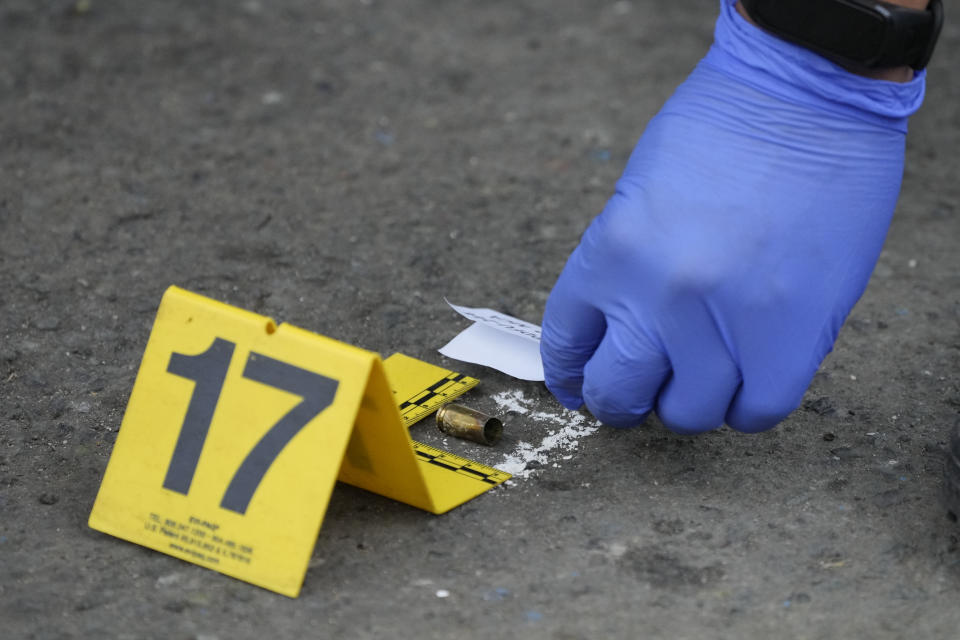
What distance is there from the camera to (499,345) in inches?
117

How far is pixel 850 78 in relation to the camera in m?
2.20

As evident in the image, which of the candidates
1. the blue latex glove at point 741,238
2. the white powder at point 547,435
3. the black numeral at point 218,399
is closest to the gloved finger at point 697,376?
the blue latex glove at point 741,238

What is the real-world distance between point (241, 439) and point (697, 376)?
0.90 m

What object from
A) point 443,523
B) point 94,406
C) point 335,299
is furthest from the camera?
point 335,299

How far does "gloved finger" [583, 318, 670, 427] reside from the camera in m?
2.21

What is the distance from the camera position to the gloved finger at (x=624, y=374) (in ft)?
7.26

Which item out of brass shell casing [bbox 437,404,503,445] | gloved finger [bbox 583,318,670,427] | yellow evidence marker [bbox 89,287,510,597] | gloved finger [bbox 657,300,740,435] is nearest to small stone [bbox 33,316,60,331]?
yellow evidence marker [bbox 89,287,510,597]

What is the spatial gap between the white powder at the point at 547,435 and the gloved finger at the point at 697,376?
0.36 metres

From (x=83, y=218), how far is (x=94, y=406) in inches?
42.9

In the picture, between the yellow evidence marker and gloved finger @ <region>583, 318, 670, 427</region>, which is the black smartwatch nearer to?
gloved finger @ <region>583, 318, 670, 427</region>

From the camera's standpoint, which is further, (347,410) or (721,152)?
(721,152)

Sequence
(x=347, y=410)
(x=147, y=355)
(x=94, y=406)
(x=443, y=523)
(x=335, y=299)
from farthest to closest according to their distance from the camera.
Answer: (x=335, y=299) → (x=94, y=406) → (x=443, y=523) → (x=147, y=355) → (x=347, y=410)

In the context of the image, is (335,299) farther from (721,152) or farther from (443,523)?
(721,152)

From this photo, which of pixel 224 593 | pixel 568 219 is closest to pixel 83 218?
pixel 568 219
